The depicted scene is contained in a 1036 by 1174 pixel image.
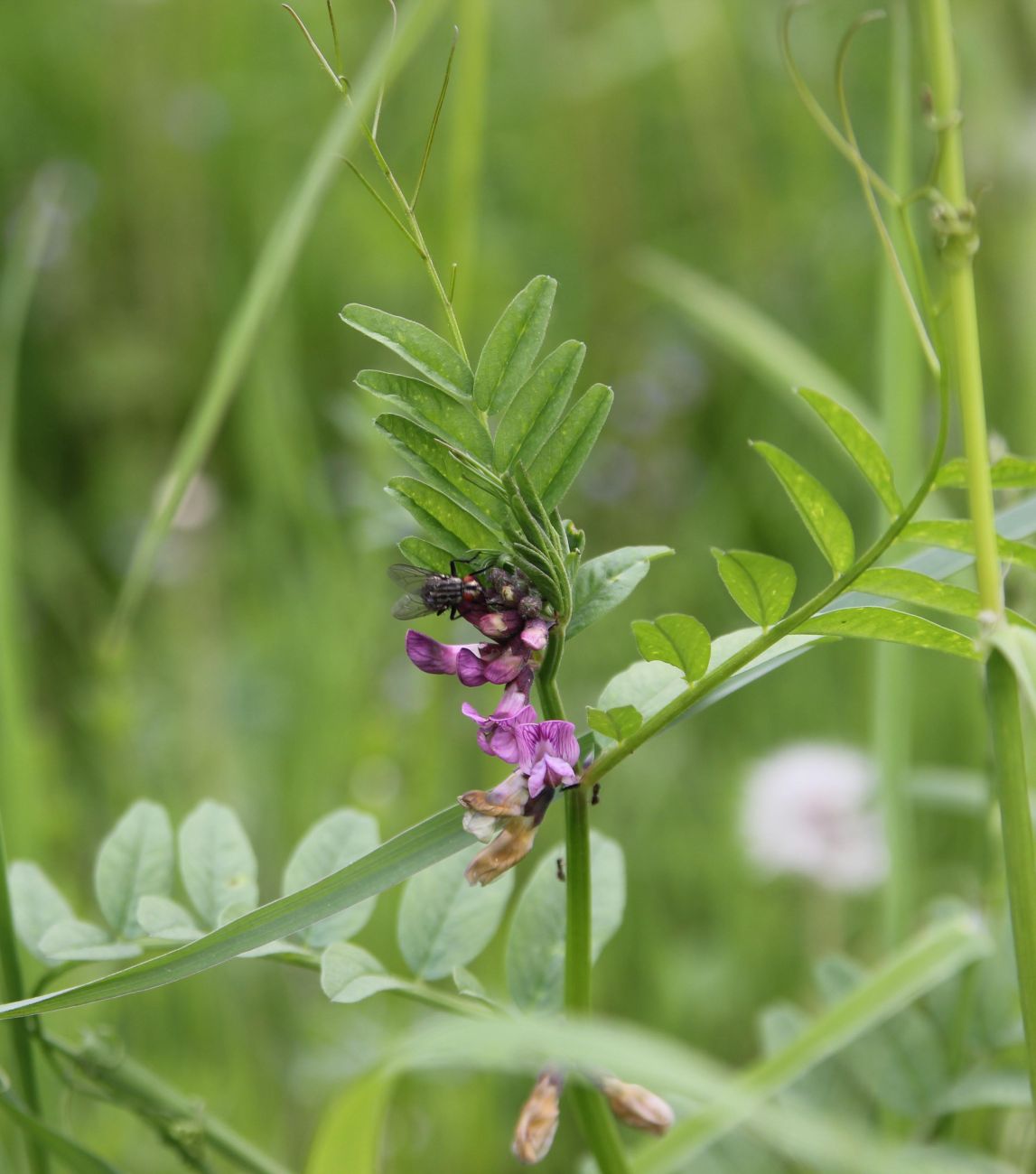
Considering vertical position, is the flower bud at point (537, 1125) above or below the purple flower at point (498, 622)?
below

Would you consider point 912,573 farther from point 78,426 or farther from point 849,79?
point 849,79

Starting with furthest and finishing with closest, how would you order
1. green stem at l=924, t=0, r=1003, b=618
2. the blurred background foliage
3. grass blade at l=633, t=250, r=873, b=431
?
the blurred background foliage, grass blade at l=633, t=250, r=873, b=431, green stem at l=924, t=0, r=1003, b=618

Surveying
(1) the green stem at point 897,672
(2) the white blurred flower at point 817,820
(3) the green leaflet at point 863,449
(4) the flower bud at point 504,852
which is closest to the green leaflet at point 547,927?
(4) the flower bud at point 504,852

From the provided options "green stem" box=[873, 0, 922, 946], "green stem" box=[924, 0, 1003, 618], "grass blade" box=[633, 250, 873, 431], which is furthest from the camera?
"grass blade" box=[633, 250, 873, 431]

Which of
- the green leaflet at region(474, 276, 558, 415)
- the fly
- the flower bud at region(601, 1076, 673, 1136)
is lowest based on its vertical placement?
the flower bud at region(601, 1076, 673, 1136)

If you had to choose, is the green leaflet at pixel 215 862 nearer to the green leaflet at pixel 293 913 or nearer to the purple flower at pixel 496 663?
the green leaflet at pixel 293 913

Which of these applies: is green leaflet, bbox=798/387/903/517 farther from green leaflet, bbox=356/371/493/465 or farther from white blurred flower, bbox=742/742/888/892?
white blurred flower, bbox=742/742/888/892

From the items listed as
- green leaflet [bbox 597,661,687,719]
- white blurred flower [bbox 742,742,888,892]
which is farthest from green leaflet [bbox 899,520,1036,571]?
white blurred flower [bbox 742,742,888,892]

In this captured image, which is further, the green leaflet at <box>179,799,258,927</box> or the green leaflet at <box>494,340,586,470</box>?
the green leaflet at <box>179,799,258,927</box>
